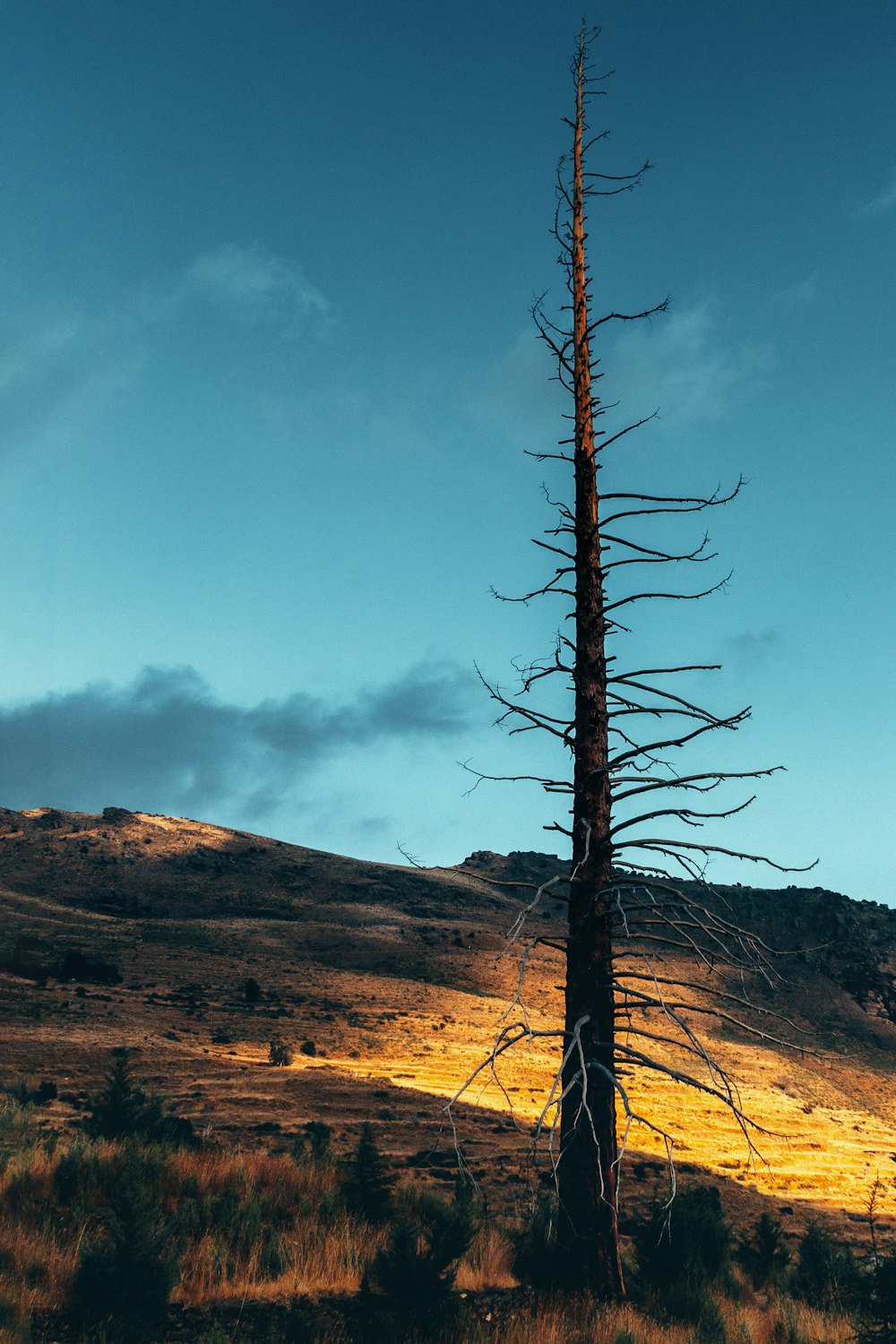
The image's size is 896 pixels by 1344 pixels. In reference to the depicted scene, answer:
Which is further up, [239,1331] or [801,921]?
[801,921]

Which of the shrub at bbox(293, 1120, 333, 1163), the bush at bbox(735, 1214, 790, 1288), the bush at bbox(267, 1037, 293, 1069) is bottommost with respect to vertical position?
the bush at bbox(735, 1214, 790, 1288)

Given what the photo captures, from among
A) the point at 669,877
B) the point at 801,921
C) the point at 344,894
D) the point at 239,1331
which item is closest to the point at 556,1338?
the point at 239,1331

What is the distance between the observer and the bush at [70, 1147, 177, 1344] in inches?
321

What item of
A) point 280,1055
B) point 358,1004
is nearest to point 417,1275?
point 280,1055

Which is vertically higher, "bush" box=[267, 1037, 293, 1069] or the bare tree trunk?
the bare tree trunk

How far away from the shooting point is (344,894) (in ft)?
179

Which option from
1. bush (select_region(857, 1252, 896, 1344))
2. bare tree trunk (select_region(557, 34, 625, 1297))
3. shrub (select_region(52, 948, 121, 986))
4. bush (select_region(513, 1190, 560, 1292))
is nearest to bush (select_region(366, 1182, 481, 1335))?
bush (select_region(513, 1190, 560, 1292))

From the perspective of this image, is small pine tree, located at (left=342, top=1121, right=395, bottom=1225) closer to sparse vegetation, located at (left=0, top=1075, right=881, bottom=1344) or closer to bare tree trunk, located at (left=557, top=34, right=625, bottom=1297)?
sparse vegetation, located at (left=0, top=1075, right=881, bottom=1344)

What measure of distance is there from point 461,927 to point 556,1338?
42.3 metres

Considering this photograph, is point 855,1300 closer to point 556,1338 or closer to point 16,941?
point 556,1338

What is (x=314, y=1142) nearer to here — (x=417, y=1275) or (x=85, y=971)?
(x=417, y=1275)

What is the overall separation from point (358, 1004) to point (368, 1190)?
2233 centimetres

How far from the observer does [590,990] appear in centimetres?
991

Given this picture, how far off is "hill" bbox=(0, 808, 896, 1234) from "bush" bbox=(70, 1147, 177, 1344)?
4.56 meters
